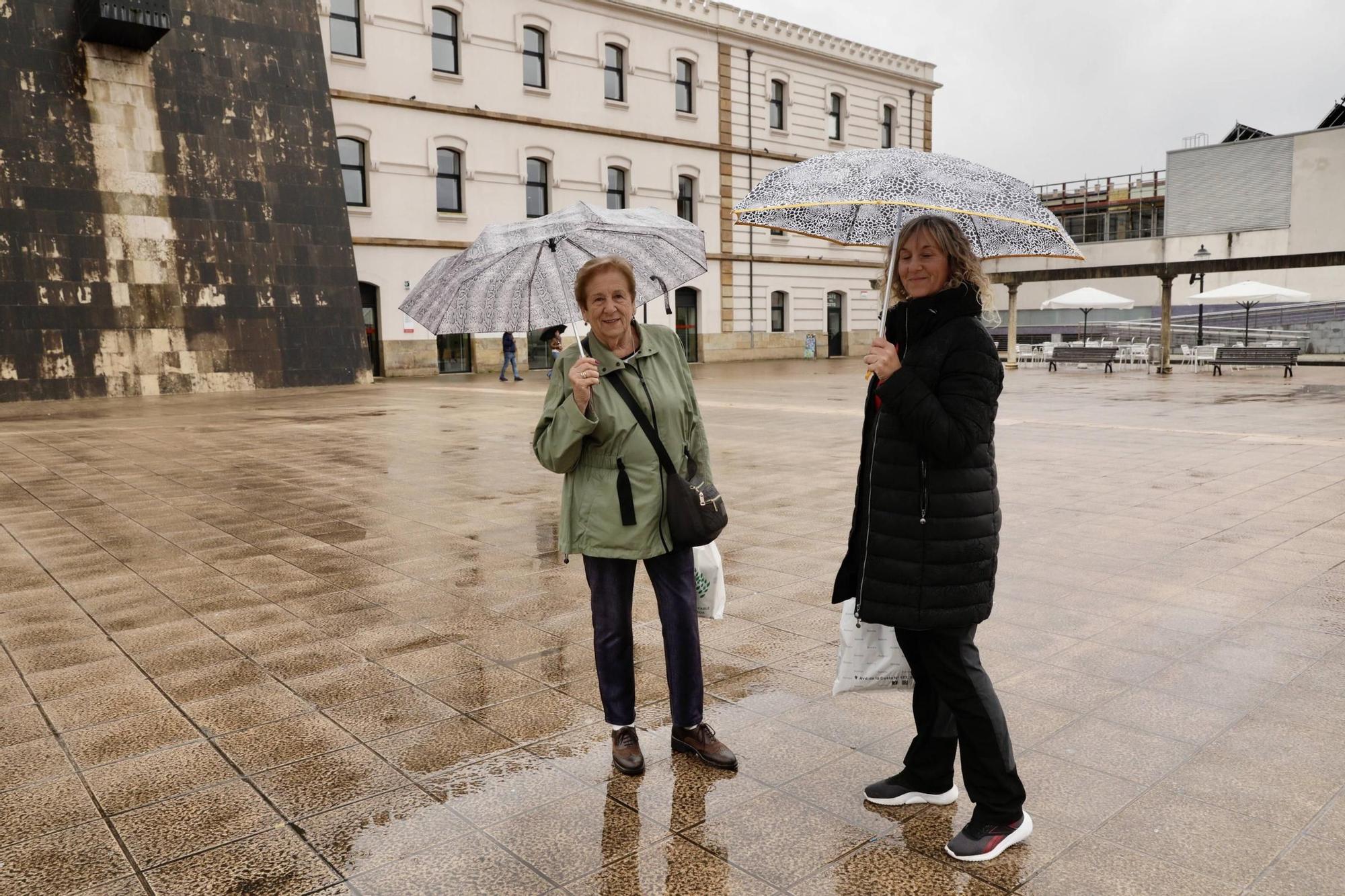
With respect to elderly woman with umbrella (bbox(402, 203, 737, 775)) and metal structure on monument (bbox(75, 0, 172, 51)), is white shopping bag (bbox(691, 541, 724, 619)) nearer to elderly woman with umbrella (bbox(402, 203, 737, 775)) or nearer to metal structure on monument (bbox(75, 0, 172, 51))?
elderly woman with umbrella (bbox(402, 203, 737, 775))

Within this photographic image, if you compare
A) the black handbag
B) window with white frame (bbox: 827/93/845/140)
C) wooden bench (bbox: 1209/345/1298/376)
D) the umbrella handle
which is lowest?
wooden bench (bbox: 1209/345/1298/376)

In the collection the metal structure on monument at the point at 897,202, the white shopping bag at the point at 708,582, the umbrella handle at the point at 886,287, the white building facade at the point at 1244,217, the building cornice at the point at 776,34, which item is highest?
the building cornice at the point at 776,34

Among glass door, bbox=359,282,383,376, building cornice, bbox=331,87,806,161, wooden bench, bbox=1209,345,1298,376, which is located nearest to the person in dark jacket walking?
building cornice, bbox=331,87,806,161

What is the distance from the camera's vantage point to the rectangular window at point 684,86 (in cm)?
3453

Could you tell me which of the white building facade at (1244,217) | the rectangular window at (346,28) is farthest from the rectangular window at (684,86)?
the white building facade at (1244,217)

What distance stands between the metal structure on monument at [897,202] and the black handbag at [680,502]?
2.47ft

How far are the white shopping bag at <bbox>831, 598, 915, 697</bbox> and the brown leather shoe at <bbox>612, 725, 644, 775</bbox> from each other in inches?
31.3

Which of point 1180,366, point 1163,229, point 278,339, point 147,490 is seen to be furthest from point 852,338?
point 147,490

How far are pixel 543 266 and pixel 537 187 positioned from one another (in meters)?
28.1

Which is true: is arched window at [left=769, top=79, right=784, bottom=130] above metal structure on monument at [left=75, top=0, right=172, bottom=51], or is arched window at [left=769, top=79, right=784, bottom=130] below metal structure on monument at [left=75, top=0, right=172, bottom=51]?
above

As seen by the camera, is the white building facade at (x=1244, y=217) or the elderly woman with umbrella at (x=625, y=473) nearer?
the elderly woman with umbrella at (x=625, y=473)

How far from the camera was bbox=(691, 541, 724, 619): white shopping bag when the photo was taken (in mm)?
3805

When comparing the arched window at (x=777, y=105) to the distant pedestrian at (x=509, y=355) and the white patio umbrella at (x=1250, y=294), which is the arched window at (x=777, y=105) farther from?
the white patio umbrella at (x=1250, y=294)

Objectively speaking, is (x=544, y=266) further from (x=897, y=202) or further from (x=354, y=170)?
(x=354, y=170)
